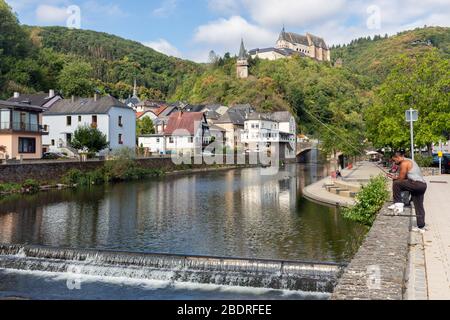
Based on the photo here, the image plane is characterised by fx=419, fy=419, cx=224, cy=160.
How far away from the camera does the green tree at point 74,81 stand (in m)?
77.4

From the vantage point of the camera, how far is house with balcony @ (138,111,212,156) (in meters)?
75.1

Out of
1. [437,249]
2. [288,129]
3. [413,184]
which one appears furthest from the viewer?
[288,129]

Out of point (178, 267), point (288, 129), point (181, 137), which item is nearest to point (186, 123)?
point (181, 137)

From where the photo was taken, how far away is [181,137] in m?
75.6

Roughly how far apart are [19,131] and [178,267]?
A: 3405 centimetres

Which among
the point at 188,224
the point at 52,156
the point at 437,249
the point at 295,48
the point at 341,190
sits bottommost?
the point at 188,224

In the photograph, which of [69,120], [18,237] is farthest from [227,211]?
[69,120]

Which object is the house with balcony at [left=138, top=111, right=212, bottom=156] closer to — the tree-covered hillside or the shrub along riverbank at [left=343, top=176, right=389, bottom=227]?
the shrub along riverbank at [left=343, top=176, right=389, bottom=227]

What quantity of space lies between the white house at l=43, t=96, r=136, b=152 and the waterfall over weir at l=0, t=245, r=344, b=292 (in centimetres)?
4032

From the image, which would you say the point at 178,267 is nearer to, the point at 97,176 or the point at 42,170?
the point at 42,170

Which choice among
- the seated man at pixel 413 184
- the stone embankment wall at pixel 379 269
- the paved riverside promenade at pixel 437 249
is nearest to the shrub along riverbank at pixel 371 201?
the paved riverside promenade at pixel 437 249

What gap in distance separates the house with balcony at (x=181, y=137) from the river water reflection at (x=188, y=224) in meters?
41.7

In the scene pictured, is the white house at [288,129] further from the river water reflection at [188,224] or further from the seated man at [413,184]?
the seated man at [413,184]

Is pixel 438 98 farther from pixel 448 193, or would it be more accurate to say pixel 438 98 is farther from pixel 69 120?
pixel 69 120
